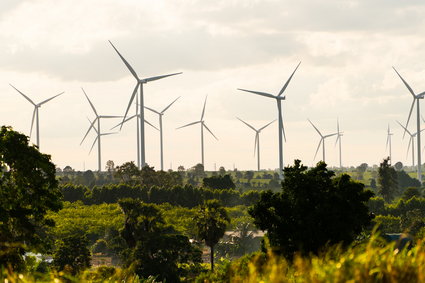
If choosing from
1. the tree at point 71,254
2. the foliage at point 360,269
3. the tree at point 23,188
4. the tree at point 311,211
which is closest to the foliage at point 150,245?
the tree at point 71,254

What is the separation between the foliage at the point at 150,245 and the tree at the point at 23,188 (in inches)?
1549

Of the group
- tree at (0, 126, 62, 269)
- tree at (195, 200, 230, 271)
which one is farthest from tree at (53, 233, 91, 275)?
tree at (0, 126, 62, 269)

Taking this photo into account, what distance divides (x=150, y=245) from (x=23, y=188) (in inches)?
1784

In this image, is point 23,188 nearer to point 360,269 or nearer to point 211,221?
point 360,269

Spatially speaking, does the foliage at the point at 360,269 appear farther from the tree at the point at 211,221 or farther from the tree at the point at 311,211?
the tree at the point at 211,221

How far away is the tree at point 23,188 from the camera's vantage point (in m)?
46.5

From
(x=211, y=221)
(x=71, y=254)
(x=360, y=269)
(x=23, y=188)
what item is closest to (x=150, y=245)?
(x=71, y=254)

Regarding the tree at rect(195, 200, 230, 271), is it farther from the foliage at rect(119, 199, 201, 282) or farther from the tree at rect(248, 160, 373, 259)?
the tree at rect(248, 160, 373, 259)

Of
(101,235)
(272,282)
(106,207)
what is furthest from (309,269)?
(106,207)

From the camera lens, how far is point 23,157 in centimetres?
4791

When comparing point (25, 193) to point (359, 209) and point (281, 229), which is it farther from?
point (359, 209)

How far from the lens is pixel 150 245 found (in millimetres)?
91312

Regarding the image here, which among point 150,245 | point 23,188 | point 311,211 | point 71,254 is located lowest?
point 71,254

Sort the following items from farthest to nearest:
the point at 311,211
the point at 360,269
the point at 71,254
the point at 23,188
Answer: the point at 71,254, the point at 311,211, the point at 23,188, the point at 360,269
